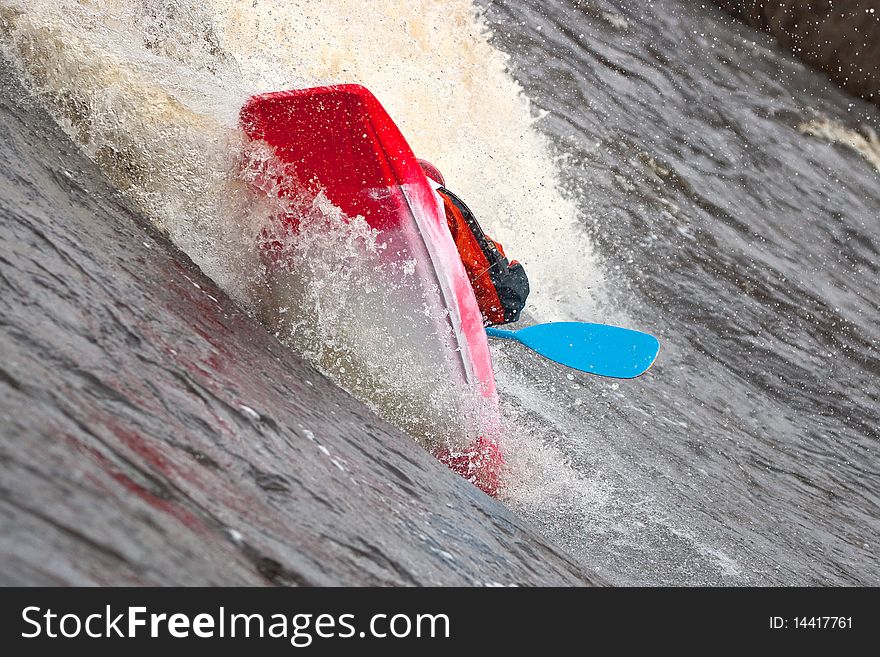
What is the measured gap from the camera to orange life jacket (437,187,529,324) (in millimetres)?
2604

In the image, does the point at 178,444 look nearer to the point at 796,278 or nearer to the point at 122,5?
the point at 122,5

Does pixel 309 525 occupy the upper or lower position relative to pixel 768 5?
lower

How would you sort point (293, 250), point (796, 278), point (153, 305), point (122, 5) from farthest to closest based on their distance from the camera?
point (796, 278) → point (122, 5) → point (293, 250) → point (153, 305)

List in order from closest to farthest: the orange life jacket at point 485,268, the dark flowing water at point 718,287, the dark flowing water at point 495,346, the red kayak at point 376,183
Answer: the dark flowing water at point 495,346 → the red kayak at point 376,183 → the orange life jacket at point 485,268 → the dark flowing water at point 718,287

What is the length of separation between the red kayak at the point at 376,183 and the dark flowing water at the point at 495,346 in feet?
0.65

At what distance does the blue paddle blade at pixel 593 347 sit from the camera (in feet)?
9.18

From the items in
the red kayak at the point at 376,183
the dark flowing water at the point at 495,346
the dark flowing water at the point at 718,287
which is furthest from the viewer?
the dark flowing water at the point at 718,287

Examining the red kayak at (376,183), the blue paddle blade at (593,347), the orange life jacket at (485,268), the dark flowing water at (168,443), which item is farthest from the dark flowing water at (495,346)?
the orange life jacket at (485,268)

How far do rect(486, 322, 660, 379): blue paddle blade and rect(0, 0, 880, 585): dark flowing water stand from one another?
38 cm

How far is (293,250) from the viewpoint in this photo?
2.41 meters

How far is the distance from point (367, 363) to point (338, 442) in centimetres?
48

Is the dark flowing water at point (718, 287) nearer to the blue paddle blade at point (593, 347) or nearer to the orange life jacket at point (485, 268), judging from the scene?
the blue paddle blade at point (593, 347)

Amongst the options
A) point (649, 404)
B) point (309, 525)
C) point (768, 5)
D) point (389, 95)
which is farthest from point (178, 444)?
point (768, 5)

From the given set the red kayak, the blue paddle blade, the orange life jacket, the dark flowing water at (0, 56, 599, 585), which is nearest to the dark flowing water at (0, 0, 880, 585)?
the dark flowing water at (0, 56, 599, 585)
